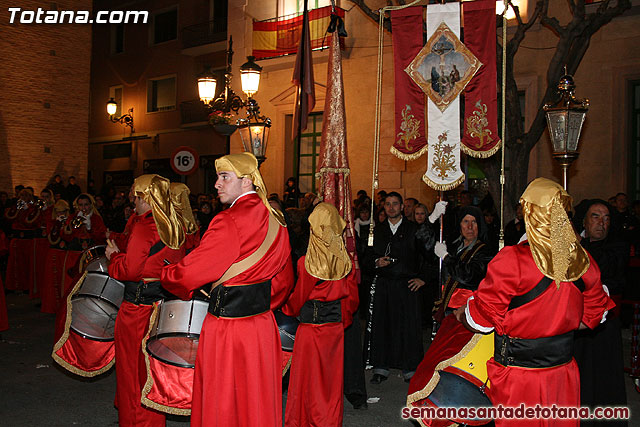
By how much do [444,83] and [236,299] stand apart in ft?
11.9

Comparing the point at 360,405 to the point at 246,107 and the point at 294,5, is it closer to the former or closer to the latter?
the point at 246,107

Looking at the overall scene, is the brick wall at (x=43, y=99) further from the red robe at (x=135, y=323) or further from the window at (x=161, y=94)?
the red robe at (x=135, y=323)

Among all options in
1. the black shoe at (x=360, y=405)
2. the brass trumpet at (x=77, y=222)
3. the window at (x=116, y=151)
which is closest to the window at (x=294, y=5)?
the brass trumpet at (x=77, y=222)

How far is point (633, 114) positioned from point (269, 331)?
11.6 m

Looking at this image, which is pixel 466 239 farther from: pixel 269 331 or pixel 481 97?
pixel 269 331

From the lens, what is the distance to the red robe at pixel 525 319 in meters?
3.51

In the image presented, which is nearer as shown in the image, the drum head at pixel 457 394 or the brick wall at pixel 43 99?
the drum head at pixel 457 394

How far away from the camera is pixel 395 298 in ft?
24.5

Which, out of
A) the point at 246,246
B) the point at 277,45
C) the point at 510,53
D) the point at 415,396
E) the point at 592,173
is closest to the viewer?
the point at 246,246

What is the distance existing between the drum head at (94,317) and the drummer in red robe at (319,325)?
5.12ft

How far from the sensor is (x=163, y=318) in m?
4.26

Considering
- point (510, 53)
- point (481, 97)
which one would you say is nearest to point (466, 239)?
point (481, 97)

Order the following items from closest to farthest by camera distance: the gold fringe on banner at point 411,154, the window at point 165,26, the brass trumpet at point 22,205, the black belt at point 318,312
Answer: the black belt at point 318,312 → the gold fringe on banner at point 411,154 → the brass trumpet at point 22,205 → the window at point 165,26

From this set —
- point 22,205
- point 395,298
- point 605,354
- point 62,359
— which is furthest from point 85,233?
point 605,354
